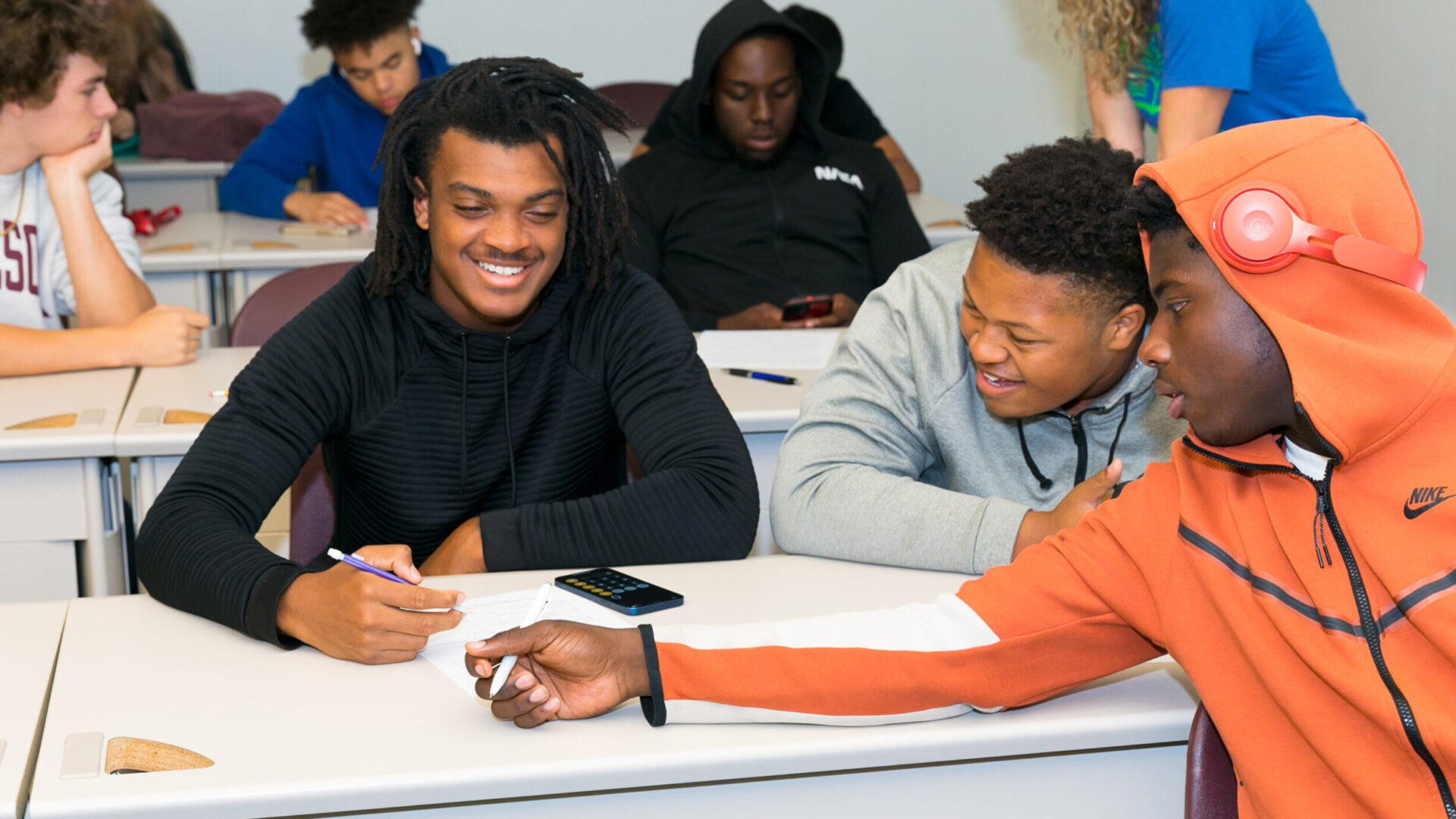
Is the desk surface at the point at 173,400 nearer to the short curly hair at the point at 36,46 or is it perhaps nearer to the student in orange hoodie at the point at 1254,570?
the short curly hair at the point at 36,46

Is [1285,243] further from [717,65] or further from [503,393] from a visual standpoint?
[717,65]

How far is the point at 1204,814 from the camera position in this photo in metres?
1.11

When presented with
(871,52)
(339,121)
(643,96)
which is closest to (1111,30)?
(339,121)

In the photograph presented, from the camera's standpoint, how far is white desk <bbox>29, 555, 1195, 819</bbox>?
3.45 feet

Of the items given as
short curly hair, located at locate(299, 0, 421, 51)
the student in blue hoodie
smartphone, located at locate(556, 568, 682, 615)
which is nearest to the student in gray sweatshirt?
smartphone, located at locate(556, 568, 682, 615)

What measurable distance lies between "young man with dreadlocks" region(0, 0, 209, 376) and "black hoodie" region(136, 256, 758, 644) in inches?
29.1

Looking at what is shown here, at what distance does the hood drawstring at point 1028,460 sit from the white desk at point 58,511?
1.27 metres

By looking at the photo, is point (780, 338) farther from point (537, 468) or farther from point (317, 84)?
point (317, 84)

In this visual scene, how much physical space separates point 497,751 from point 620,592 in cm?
34

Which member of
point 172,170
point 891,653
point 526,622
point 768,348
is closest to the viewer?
point 891,653

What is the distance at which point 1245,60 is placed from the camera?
2205 mm

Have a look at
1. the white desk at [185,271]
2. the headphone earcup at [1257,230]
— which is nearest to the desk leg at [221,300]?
the white desk at [185,271]

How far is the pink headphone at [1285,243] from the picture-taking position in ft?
3.07

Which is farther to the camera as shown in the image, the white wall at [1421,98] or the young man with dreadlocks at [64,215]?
the white wall at [1421,98]
